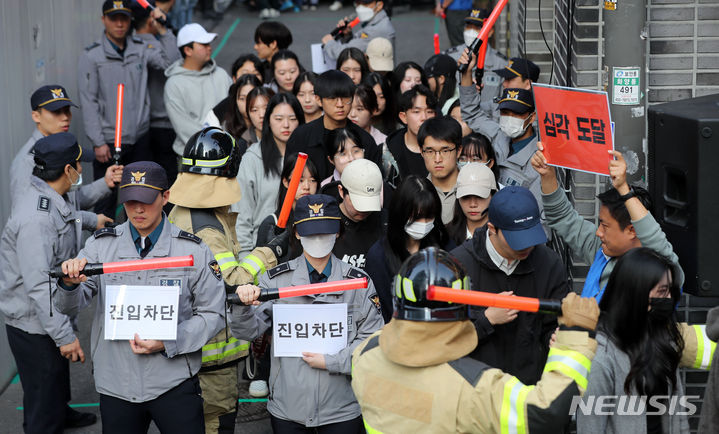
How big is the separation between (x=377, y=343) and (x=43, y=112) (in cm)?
407

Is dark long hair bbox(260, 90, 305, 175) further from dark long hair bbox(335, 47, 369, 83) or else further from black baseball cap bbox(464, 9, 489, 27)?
black baseball cap bbox(464, 9, 489, 27)

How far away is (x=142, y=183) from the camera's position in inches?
183

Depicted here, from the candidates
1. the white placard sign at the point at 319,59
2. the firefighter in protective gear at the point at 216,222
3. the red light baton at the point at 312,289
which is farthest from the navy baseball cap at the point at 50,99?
the white placard sign at the point at 319,59

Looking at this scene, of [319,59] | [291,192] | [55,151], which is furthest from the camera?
[319,59]

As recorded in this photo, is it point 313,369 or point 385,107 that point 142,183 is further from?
point 385,107

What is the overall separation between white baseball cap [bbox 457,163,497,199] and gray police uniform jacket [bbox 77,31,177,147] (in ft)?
15.2

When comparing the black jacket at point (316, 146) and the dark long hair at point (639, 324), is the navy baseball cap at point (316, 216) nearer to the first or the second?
the dark long hair at point (639, 324)

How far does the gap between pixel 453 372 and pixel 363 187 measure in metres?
2.24

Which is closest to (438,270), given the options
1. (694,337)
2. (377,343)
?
(377,343)

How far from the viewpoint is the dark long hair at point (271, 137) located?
696 cm

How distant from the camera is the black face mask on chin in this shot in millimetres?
3719

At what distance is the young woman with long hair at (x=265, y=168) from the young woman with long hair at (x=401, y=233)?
1.47m

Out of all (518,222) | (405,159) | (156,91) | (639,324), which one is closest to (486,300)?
(639,324)

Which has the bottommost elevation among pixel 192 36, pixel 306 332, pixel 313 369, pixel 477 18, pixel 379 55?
pixel 313 369
